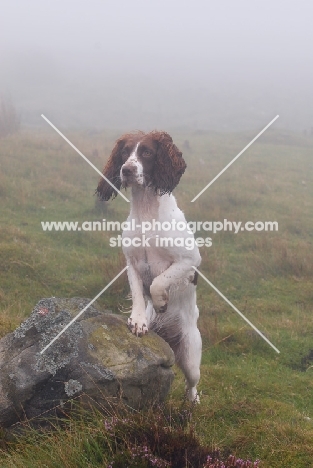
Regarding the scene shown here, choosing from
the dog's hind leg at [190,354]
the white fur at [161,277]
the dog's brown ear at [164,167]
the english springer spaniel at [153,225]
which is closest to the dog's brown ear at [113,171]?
the english springer spaniel at [153,225]

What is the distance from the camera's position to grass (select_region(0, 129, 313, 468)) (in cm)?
398

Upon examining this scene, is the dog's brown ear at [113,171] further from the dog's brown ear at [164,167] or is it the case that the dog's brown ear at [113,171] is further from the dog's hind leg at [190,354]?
the dog's hind leg at [190,354]

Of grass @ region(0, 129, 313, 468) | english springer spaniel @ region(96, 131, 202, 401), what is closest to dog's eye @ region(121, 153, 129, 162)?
english springer spaniel @ region(96, 131, 202, 401)

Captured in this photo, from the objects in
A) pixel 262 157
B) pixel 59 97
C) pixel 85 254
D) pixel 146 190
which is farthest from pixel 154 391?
pixel 59 97

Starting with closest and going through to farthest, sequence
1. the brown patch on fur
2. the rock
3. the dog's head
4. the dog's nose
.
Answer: the rock → the dog's nose → the dog's head → the brown patch on fur

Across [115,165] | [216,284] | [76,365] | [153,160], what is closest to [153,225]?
[153,160]

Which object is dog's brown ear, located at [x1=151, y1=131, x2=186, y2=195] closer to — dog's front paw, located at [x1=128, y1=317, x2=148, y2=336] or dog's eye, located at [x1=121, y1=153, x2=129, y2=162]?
dog's eye, located at [x1=121, y1=153, x2=129, y2=162]

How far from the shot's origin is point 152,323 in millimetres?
4965

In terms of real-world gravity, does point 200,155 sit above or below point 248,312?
below

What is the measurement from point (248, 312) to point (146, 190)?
4.57 m

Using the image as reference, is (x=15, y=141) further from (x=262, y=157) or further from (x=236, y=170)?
(x=262, y=157)

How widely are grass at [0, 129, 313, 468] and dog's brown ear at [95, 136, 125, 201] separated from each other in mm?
1916

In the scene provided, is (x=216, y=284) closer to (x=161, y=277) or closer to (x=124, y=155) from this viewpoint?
(x=161, y=277)

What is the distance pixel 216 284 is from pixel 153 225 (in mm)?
5359
